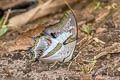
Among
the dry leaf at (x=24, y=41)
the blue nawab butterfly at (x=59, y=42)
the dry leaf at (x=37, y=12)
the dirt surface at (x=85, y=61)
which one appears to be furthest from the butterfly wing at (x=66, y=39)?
the dry leaf at (x=37, y=12)

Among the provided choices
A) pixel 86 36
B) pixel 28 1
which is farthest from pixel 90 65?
pixel 28 1

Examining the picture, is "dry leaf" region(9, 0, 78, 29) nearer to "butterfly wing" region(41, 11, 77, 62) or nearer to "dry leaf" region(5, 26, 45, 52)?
"dry leaf" region(5, 26, 45, 52)

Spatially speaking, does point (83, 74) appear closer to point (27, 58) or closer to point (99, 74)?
point (99, 74)

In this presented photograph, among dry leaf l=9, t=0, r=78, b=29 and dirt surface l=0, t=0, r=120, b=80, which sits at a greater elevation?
dry leaf l=9, t=0, r=78, b=29

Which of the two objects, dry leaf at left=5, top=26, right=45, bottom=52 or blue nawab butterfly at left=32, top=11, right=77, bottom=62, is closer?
blue nawab butterfly at left=32, top=11, right=77, bottom=62

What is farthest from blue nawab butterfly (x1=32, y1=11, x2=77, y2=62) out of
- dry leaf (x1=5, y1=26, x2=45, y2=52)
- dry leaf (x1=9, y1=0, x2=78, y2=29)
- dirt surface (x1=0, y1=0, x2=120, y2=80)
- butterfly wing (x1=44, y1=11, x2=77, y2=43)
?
dry leaf (x1=9, y1=0, x2=78, y2=29)

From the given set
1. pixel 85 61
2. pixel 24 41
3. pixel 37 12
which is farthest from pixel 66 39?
pixel 37 12

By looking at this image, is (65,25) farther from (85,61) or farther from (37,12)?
(37,12)
